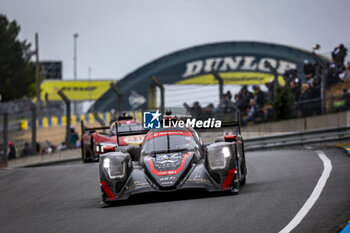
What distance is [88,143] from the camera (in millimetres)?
22391

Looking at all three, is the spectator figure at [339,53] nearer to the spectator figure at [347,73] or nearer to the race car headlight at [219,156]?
the spectator figure at [347,73]

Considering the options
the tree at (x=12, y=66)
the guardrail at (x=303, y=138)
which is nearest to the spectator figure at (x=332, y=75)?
the guardrail at (x=303, y=138)

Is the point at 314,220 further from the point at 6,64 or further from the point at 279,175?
the point at 6,64

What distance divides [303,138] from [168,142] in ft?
32.8

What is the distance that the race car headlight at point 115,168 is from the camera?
1146 centimetres

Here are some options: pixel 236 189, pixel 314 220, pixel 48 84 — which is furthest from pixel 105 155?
pixel 48 84

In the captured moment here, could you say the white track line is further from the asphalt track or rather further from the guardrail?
the guardrail

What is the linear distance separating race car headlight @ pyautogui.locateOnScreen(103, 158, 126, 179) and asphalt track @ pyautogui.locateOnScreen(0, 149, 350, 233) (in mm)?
446

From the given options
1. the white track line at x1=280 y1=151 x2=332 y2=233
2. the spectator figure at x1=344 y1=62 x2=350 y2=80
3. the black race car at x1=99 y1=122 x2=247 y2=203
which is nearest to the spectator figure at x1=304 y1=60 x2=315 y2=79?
the spectator figure at x1=344 y1=62 x2=350 y2=80

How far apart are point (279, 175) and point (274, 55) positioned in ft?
122

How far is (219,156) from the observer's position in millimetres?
11477

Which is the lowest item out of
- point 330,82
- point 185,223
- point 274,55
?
point 185,223

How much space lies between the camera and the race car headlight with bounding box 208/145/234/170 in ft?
37.3

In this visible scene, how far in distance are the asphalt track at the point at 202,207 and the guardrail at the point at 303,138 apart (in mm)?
5810
